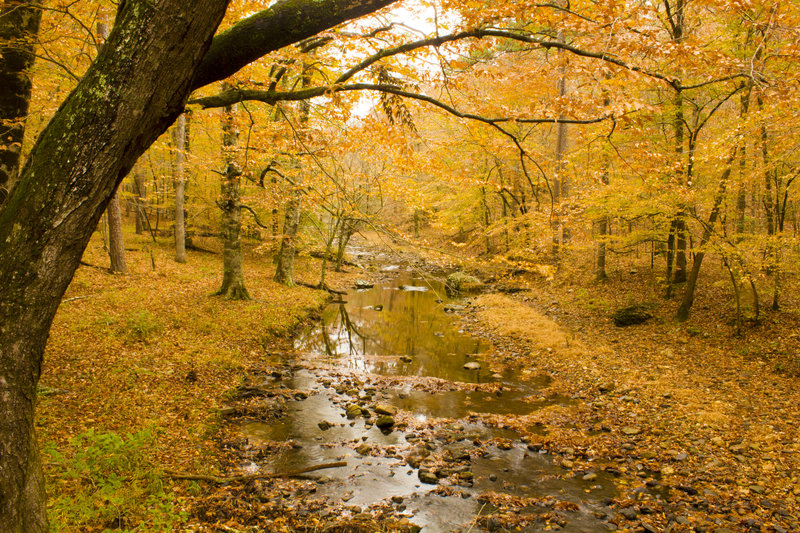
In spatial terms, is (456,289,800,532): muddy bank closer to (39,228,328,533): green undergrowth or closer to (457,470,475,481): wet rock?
(457,470,475,481): wet rock

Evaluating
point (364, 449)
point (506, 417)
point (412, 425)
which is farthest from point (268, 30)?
point (506, 417)

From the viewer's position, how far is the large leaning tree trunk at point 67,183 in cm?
215

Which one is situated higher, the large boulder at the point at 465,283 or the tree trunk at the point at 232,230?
the tree trunk at the point at 232,230

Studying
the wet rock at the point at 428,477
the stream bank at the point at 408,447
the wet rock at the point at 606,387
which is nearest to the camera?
the stream bank at the point at 408,447

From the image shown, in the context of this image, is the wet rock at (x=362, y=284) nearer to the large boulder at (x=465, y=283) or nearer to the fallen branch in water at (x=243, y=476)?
the large boulder at (x=465, y=283)

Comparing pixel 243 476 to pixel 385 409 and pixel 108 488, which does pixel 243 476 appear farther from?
pixel 385 409

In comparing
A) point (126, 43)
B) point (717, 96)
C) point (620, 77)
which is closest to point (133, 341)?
point (126, 43)

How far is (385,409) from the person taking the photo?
767 cm

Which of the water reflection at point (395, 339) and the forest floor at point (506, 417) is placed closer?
the forest floor at point (506, 417)

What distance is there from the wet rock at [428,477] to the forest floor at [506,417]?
94 cm

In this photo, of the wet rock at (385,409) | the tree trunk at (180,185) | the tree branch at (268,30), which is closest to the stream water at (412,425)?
the wet rock at (385,409)

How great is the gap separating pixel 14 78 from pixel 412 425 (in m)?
7.81

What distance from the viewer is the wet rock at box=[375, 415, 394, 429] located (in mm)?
7151

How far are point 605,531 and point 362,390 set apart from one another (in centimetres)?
526
